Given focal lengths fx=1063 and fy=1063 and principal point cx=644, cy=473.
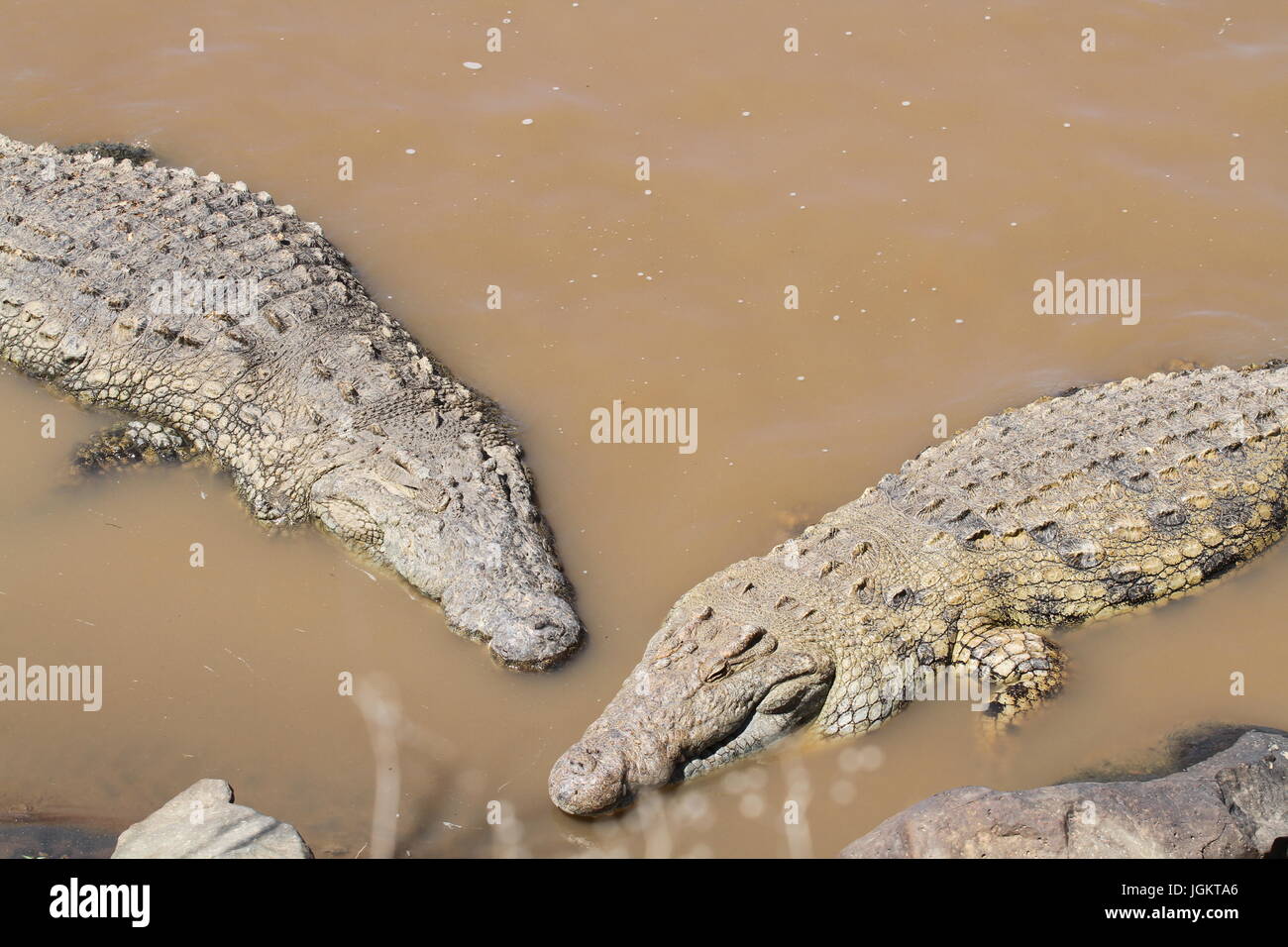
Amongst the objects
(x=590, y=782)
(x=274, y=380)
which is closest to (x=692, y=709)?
(x=590, y=782)

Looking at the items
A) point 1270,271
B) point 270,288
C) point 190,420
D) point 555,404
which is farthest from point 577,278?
Answer: point 1270,271

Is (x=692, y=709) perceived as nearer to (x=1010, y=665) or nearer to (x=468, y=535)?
(x=1010, y=665)

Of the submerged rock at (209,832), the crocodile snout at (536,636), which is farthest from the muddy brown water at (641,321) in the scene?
the submerged rock at (209,832)

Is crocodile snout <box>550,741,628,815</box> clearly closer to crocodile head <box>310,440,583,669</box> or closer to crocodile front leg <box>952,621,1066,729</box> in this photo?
crocodile head <box>310,440,583,669</box>

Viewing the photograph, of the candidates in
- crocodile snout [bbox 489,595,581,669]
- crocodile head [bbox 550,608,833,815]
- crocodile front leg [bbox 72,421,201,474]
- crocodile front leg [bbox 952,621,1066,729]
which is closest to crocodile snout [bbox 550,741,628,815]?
crocodile head [bbox 550,608,833,815]

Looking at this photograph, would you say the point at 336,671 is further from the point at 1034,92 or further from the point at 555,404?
the point at 1034,92

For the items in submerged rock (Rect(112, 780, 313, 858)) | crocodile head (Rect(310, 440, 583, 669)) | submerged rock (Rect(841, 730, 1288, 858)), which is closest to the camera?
submerged rock (Rect(841, 730, 1288, 858))

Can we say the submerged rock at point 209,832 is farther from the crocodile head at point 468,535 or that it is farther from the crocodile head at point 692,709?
the crocodile head at point 468,535
